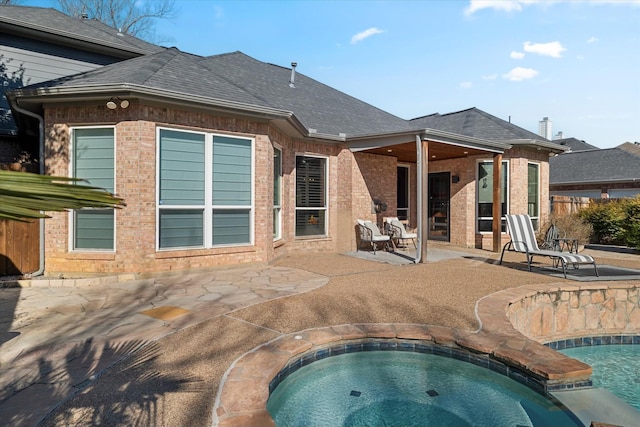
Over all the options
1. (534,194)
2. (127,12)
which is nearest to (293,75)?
(534,194)

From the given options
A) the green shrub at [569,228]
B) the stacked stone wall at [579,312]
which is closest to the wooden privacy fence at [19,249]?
the stacked stone wall at [579,312]

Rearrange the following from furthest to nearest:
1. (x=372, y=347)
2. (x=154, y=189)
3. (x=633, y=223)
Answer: (x=633, y=223) → (x=154, y=189) → (x=372, y=347)

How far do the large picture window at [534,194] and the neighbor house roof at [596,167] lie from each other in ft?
29.0

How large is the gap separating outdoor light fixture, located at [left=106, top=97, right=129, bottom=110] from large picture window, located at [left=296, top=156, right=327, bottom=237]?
15.0 feet

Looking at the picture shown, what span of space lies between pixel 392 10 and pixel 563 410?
907 centimetres

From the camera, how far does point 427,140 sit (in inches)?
341

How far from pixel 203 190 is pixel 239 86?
2837 millimetres

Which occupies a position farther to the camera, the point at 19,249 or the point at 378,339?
the point at 19,249

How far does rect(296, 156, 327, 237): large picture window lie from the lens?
10078 mm

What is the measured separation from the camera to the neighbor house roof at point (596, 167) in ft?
61.1

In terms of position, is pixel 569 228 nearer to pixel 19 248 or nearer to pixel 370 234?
pixel 370 234

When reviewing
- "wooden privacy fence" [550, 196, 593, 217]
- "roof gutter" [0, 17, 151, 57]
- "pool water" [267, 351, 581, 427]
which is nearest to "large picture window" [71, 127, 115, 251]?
"pool water" [267, 351, 581, 427]

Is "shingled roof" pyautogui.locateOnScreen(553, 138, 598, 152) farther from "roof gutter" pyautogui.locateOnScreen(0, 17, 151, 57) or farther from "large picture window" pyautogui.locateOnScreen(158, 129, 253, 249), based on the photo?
"roof gutter" pyautogui.locateOnScreen(0, 17, 151, 57)

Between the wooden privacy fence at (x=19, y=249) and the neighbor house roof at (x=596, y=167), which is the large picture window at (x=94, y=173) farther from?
the neighbor house roof at (x=596, y=167)
